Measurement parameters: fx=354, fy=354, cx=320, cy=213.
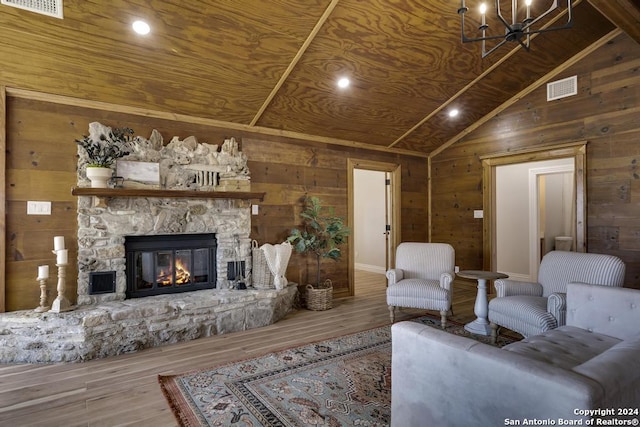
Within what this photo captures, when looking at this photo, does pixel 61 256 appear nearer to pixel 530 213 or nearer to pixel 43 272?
pixel 43 272

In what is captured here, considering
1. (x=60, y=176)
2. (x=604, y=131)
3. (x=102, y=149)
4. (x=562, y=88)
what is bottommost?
(x=60, y=176)

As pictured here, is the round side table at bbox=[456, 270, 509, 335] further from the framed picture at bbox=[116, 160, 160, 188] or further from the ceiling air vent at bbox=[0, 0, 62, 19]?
the ceiling air vent at bbox=[0, 0, 62, 19]

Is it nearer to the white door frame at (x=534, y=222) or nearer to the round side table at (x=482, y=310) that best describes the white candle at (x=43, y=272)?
the round side table at (x=482, y=310)

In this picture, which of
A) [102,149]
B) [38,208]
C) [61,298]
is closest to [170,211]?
[102,149]

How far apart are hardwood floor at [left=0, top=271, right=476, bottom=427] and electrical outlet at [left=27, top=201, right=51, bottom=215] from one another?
1.36 metres

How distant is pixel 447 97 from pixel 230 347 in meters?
4.14

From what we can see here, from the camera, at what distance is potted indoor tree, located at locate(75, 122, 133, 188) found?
3457mm

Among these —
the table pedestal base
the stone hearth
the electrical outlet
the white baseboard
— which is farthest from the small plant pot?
the white baseboard

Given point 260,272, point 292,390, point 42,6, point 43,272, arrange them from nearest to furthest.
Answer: point 292,390, point 42,6, point 43,272, point 260,272

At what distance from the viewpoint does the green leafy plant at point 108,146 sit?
350 cm

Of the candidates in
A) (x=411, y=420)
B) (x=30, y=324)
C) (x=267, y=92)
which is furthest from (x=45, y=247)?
(x=411, y=420)

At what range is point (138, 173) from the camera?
3.77 metres

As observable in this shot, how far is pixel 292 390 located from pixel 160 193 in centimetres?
242

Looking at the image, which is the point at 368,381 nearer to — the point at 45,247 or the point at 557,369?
the point at 557,369
